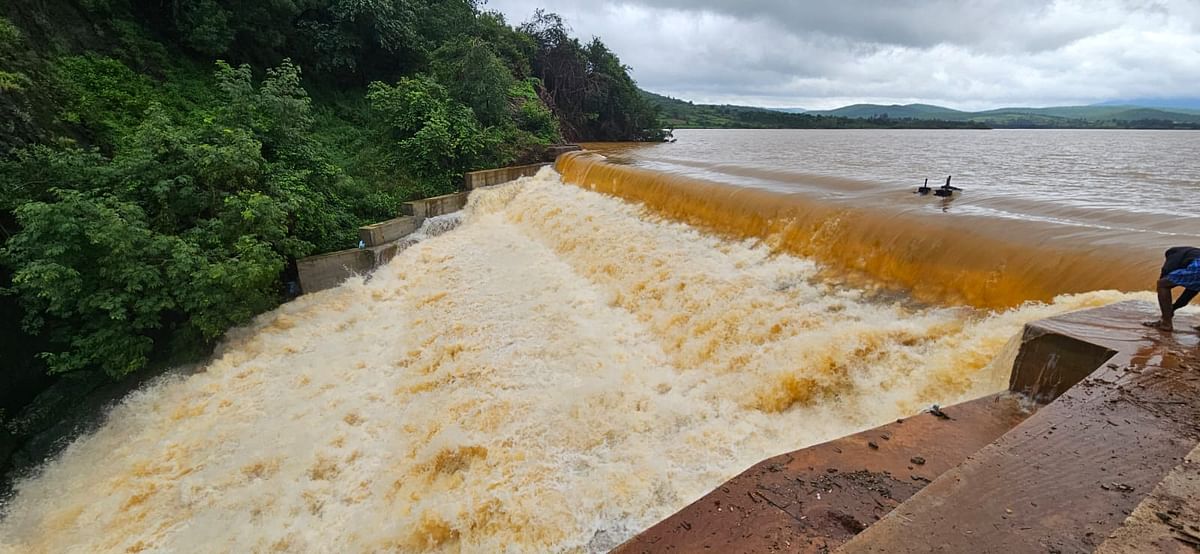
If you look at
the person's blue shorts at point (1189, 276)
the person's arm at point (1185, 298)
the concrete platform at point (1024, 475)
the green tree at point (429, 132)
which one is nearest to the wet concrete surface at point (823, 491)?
the concrete platform at point (1024, 475)

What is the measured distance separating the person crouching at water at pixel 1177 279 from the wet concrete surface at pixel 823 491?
4.81 ft

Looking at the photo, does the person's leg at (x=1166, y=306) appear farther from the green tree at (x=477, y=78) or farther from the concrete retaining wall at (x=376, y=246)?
the green tree at (x=477, y=78)

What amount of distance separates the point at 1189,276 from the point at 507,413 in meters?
5.58

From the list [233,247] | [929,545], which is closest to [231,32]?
[233,247]

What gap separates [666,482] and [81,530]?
5.58 metres

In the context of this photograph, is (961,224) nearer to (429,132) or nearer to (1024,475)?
(1024,475)

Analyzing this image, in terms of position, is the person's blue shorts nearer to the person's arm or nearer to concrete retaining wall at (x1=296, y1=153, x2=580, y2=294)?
the person's arm

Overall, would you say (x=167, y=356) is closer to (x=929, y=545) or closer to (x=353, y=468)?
(x=353, y=468)

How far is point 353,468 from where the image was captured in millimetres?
4898

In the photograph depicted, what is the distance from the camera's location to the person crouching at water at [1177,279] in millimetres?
3373

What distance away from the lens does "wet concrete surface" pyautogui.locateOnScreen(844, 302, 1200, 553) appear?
1865 mm

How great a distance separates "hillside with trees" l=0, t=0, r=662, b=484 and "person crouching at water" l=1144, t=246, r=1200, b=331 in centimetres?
998

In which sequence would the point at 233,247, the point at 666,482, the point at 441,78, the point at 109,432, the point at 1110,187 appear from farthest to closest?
the point at 441,78 < the point at 1110,187 < the point at 233,247 < the point at 109,432 < the point at 666,482

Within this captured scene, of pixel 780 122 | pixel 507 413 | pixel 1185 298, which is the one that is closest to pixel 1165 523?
pixel 1185 298
